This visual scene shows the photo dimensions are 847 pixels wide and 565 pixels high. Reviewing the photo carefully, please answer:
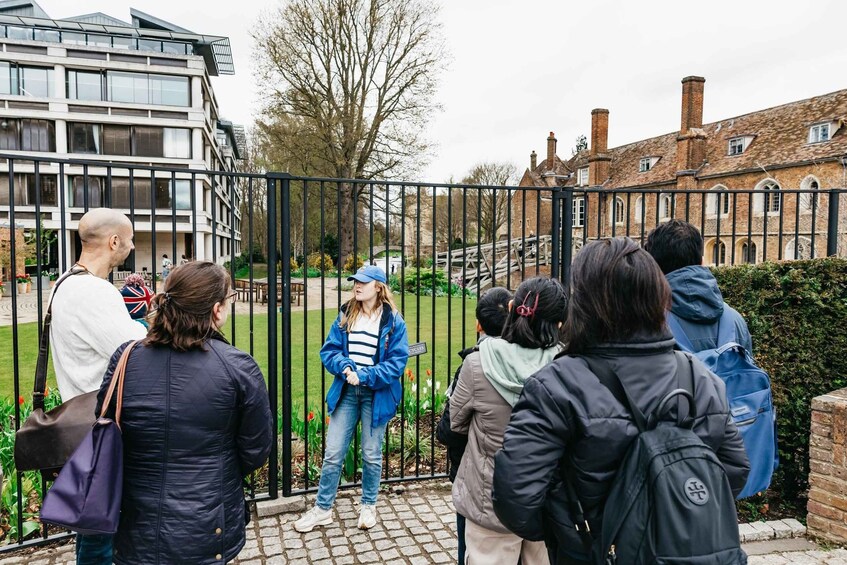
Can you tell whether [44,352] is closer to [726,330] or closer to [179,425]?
[179,425]

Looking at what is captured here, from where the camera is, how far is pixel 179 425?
88.6 inches

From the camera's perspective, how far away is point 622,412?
1755mm

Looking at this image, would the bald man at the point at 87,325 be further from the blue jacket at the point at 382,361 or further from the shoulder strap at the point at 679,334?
the shoulder strap at the point at 679,334

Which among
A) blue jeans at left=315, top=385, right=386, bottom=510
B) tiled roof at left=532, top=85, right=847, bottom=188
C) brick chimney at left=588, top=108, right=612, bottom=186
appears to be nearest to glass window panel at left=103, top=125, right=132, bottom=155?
brick chimney at left=588, top=108, right=612, bottom=186

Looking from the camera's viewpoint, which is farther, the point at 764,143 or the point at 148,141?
the point at 148,141

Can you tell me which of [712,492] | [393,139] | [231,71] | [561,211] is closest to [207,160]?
[231,71]

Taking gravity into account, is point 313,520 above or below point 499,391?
below

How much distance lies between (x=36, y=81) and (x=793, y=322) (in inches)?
2015

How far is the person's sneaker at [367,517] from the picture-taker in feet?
13.5

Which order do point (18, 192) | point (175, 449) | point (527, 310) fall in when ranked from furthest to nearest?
1. point (18, 192)
2. point (527, 310)
3. point (175, 449)

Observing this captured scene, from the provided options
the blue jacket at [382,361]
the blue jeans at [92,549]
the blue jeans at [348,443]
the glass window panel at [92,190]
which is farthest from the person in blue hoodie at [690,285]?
the glass window panel at [92,190]

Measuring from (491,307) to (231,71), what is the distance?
60.5 m

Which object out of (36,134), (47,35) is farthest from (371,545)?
(47,35)

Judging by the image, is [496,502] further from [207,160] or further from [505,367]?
[207,160]
